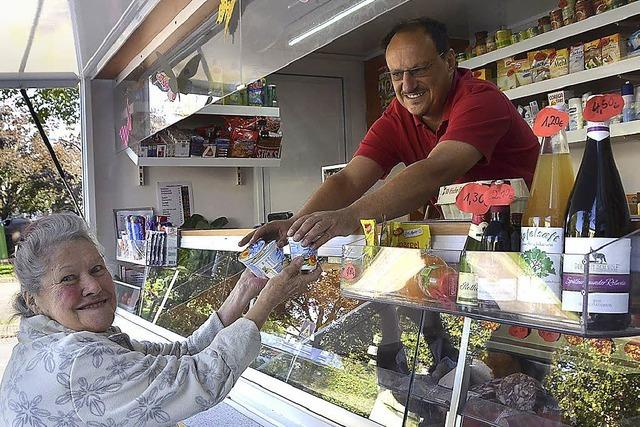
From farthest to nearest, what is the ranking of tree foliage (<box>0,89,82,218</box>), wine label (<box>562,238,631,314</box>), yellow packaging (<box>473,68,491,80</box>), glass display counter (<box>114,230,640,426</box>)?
tree foliage (<box>0,89,82,218</box>) < yellow packaging (<box>473,68,491,80</box>) < glass display counter (<box>114,230,640,426</box>) < wine label (<box>562,238,631,314</box>)

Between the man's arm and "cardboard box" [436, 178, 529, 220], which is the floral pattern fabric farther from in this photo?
"cardboard box" [436, 178, 529, 220]

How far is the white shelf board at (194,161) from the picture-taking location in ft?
13.7

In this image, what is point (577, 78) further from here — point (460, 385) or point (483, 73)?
point (460, 385)

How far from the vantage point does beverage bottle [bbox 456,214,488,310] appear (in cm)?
107

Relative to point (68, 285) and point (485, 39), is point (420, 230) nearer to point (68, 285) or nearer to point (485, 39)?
point (68, 285)

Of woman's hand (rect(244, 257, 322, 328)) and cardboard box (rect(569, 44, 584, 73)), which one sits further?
cardboard box (rect(569, 44, 584, 73))

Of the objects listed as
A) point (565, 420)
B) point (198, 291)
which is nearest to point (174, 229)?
→ point (198, 291)

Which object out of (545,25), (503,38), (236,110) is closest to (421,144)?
(545,25)

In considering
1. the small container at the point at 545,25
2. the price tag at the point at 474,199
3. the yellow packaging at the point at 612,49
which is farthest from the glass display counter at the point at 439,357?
the small container at the point at 545,25

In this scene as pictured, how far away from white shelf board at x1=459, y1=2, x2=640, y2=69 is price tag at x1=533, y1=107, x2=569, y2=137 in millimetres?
2235

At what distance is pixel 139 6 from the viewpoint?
2938 millimetres

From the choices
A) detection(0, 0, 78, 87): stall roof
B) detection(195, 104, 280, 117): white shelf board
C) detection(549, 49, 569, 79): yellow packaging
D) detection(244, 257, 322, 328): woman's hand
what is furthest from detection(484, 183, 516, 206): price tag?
detection(195, 104, 280, 117): white shelf board

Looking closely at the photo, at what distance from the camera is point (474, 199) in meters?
1.10

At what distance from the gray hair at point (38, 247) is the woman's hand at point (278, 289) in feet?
1.39
